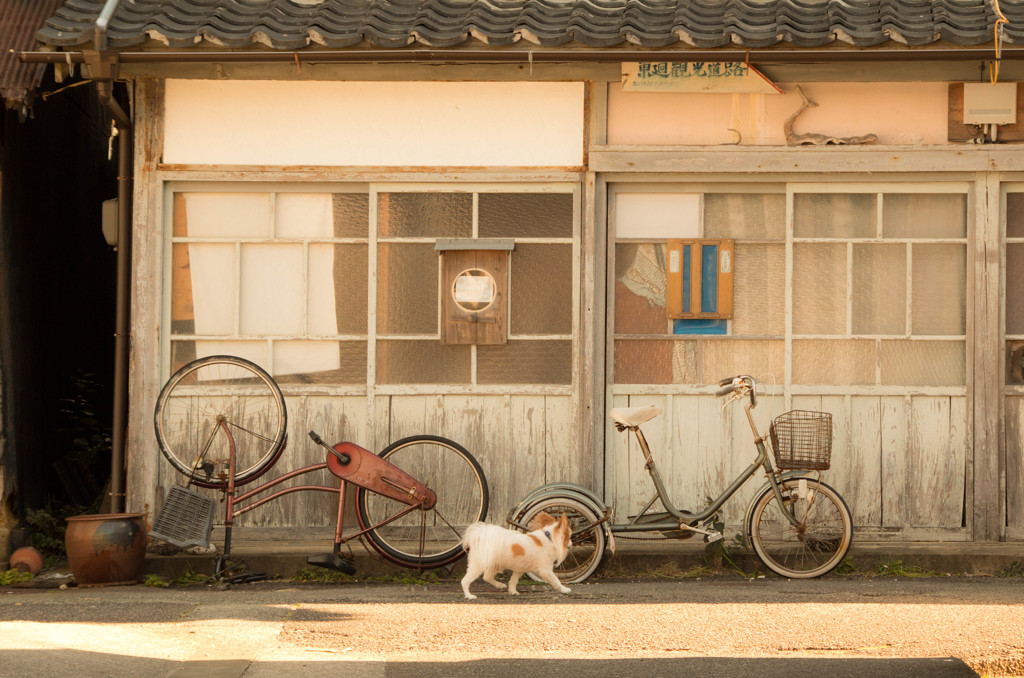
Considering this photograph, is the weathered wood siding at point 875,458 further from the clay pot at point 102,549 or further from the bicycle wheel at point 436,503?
the clay pot at point 102,549

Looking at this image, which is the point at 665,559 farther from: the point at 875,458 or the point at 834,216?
the point at 834,216

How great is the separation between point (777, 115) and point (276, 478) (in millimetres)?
4900

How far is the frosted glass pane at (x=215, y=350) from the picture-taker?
8953 mm

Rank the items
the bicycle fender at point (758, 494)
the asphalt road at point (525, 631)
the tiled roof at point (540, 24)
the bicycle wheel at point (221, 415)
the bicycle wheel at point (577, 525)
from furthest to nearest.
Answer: the bicycle wheel at point (221, 415) → the bicycle fender at point (758, 494) → the bicycle wheel at point (577, 525) → the tiled roof at point (540, 24) → the asphalt road at point (525, 631)

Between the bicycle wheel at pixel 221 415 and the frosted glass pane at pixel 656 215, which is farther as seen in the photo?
the frosted glass pane at pixel 656 215

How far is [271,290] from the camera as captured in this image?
8969mm

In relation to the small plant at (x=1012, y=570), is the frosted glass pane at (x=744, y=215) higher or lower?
higher

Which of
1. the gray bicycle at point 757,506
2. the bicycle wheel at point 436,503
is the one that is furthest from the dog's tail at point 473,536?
the bicycle wheel at point 436,503

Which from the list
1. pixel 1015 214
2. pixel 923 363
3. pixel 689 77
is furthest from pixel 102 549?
pixel 1015 214

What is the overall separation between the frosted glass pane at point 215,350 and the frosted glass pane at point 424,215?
135 cm

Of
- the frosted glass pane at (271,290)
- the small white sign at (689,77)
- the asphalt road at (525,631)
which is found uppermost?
Result: the small white sign at (689,77)

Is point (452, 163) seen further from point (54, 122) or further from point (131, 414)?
point (54, 122)

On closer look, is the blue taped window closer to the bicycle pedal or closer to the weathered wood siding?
the weathered wood siding

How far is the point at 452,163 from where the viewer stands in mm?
8852
